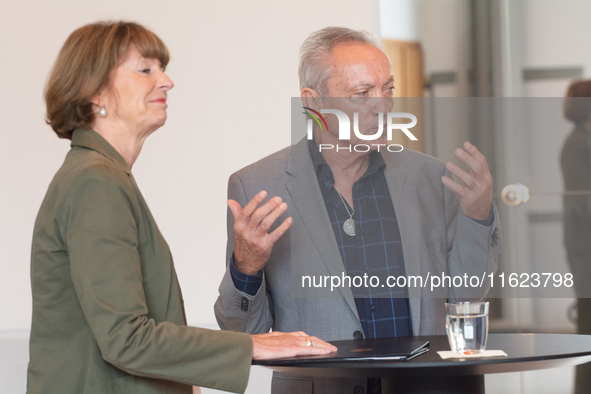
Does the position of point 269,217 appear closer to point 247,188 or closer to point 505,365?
point 247,188

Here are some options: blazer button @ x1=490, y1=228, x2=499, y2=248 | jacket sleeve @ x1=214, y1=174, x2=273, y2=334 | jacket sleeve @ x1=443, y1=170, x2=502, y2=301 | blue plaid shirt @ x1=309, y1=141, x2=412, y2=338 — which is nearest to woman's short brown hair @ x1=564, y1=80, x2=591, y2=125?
jacket sleeve @ x1=443, y1=170, x2=502, y2=301

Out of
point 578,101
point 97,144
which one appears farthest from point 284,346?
point 578,101

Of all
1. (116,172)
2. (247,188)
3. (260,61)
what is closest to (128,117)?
(116,172)

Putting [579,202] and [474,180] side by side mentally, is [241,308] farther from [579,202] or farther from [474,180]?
[579,202]

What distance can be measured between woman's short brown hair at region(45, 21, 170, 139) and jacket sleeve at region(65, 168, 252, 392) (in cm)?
25

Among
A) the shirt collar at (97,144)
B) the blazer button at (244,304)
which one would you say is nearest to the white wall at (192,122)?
the blazer button at (244,304)

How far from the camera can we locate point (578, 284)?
292 centimetres

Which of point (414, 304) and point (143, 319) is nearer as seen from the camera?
point (143, 319)

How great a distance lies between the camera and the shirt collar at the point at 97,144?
1385mm

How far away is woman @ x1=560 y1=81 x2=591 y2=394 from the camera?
2.84 metres

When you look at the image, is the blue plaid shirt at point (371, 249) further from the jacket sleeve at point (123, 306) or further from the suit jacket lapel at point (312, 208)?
the jacket sleeve at point (123, 306)

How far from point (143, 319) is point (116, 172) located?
0.32 meters

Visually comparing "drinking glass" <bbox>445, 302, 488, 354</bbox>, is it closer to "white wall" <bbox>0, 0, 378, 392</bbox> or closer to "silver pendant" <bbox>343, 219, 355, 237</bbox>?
"silver pendant" <bbox>343, 219, 355, 237</bbox>

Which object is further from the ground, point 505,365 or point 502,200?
point 502,200
